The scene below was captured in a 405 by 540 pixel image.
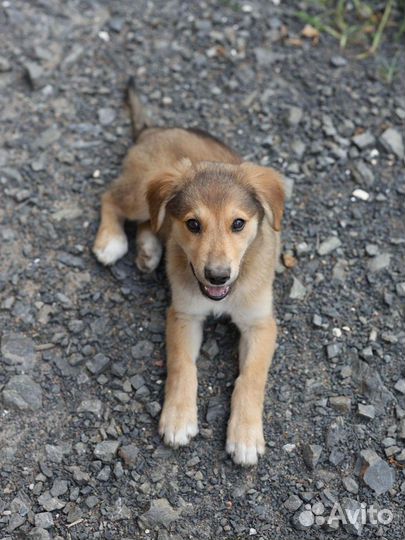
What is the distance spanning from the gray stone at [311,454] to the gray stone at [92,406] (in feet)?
4.32

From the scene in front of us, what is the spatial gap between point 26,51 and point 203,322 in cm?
314

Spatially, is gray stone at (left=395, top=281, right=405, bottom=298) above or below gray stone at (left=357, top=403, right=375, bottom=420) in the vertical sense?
above

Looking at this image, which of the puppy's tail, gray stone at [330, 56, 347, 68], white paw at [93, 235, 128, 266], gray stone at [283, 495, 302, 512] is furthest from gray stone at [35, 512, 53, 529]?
gray stone at [330, 56, 347, 68]

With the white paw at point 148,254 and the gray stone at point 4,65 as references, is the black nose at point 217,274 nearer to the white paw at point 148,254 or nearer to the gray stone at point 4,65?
the white paw at point 148,254

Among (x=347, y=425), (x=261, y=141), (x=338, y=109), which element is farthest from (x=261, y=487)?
(x=338, y=109)

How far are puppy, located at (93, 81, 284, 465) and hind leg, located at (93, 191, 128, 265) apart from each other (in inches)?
0.4

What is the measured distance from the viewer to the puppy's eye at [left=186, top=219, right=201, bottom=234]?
450 cm

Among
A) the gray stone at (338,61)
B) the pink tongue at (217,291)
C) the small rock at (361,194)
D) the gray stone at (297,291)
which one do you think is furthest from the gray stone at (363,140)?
the pink tongue at (217,291)

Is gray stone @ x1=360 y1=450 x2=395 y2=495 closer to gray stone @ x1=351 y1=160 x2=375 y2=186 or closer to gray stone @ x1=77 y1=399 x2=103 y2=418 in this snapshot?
gray stone @ x1=77 y1=399 x2=103 y2=418

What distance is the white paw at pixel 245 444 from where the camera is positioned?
14.8 feet

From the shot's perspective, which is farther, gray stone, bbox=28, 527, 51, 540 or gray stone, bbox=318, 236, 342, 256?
gray stone, bbox=318, 236, 342, 256

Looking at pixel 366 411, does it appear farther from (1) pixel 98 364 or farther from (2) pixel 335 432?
(1) pixel 98 364

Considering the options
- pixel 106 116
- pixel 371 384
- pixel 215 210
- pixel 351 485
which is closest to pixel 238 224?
pixel 215 210

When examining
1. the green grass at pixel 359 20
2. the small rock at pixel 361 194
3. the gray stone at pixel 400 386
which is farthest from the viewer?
the green grass at pixel 359 20
